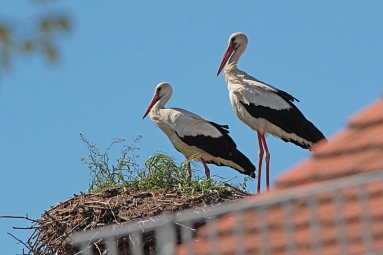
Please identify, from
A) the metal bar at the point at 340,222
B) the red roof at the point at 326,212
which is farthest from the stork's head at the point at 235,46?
the metal bar at the point at 340,222

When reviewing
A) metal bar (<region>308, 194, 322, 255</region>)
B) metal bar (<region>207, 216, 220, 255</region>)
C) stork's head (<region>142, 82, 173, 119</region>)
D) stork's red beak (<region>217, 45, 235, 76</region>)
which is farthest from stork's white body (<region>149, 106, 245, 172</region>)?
metal bar (<region>308, 194, 322, 255</region>)

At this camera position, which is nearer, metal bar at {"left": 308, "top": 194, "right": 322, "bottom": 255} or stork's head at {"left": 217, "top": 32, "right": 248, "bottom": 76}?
metal bar at {"left": 308, "top": 194, "right": 322, "bottom": 255}

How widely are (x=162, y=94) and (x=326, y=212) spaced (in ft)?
42.3

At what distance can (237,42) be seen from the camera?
53.0ft

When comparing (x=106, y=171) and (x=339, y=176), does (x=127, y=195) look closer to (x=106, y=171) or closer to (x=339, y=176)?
(x=106, y=171)

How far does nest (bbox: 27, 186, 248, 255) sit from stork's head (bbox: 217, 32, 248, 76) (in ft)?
16.0

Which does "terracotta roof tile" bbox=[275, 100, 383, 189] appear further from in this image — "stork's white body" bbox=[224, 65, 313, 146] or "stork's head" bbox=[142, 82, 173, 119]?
"stork's head" bbox=[142, 82, 173, 119]

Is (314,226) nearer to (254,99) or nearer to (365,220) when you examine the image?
(365,220)

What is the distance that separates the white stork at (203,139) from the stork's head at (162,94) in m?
0.52

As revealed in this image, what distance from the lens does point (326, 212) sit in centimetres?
346

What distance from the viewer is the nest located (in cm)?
1110

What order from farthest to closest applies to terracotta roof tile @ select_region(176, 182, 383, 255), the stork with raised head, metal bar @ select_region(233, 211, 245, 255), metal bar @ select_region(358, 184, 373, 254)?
1. the stork with raised head
2. metal bar @ select_region(233, 211, 245, 255)
3. terracotta roof tile @ select_region(176, 182, 383, 255)
4. metal bar @ select_region(358, 184, 373, 254)

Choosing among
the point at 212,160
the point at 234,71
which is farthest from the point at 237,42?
the point at 212,160

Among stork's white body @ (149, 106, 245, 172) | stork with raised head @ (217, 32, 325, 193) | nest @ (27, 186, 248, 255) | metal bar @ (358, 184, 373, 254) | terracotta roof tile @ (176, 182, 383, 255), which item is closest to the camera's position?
metal bar @ (358, 184, 373, 254)
